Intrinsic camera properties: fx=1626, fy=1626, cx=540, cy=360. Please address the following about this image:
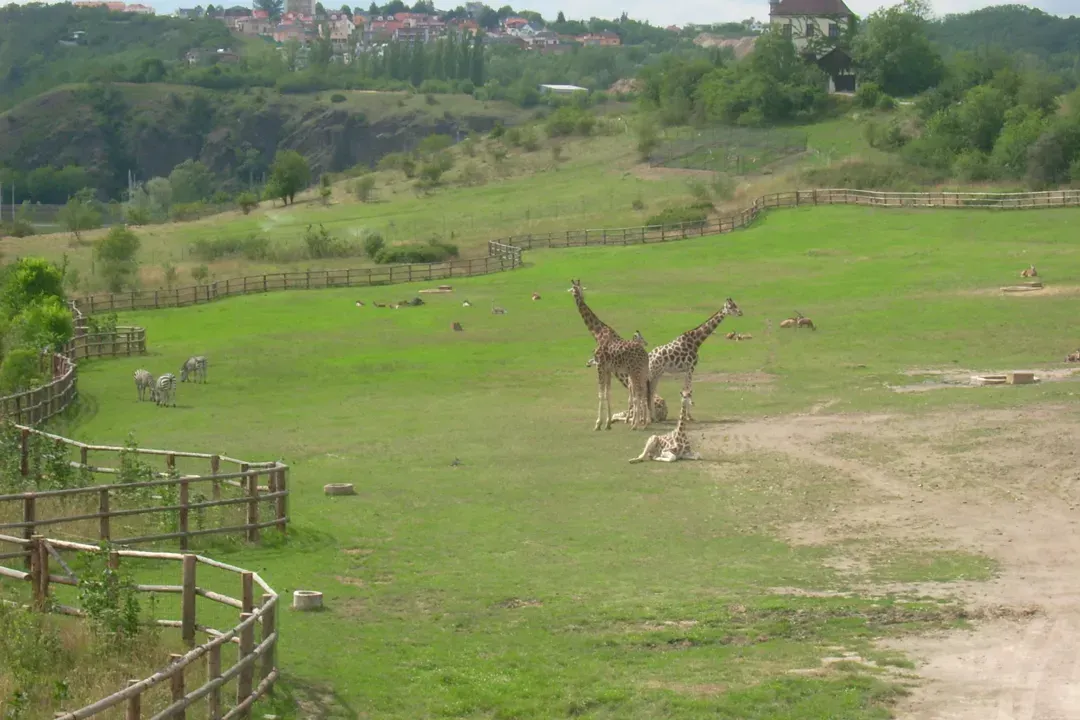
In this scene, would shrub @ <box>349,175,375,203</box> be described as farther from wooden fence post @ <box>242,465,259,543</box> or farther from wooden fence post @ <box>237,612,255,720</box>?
wooden fence post @ <box>237,612,255,720</box>

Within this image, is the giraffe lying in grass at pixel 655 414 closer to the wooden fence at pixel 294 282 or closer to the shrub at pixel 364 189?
the wooden fence at pixel 294 282

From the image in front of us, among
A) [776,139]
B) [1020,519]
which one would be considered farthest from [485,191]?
[1020,519]

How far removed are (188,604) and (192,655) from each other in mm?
2487

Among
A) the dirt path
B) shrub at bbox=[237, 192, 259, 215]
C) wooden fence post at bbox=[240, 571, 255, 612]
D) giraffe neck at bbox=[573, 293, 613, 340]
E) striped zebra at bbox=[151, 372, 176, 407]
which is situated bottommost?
striped zebra at bbox=[151, 372, 176, 407]

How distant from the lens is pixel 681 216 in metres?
90.8

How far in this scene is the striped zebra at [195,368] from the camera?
164ft

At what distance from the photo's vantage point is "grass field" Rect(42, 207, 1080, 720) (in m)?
18.5

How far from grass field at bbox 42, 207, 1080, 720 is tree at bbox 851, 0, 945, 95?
69858 millimetres

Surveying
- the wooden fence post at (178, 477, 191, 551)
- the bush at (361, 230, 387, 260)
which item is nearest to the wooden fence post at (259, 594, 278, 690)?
the wooden fence post at (178, 477, 191, 551)

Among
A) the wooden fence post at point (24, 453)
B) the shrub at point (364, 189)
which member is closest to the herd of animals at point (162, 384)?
the wooden fence post at point (24, 453)

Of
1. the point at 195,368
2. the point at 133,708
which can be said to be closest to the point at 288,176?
the point at 195,368

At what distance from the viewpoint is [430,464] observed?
33281 mm

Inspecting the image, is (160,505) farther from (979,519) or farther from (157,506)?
(979,519)

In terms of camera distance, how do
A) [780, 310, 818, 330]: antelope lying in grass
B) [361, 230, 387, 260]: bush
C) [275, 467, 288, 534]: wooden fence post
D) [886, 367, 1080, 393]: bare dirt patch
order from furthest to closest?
[361, 230, 387, 260]: bush → [780, 310, 818, 330]: antelope lying in grass → [886, 367, 1080, 393]: bare dirt patch → [275, 467, 288, 534]: wooden fence post
